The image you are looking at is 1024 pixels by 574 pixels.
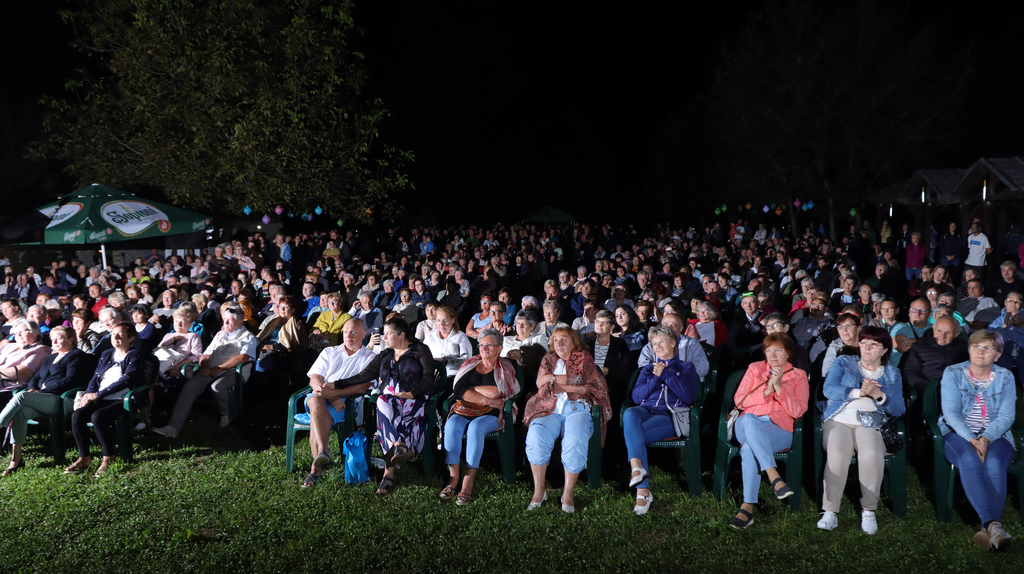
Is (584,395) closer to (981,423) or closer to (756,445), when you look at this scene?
(756,445)

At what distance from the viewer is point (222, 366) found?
20.0ft

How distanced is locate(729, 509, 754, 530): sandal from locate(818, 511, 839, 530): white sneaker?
351mm

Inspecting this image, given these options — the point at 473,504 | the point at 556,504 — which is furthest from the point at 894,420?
the point at 473,504

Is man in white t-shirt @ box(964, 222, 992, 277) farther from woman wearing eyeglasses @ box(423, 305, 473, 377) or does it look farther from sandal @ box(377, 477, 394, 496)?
sandal @ box(377, 477, 394, 496)

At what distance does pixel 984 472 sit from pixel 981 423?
0.98ft

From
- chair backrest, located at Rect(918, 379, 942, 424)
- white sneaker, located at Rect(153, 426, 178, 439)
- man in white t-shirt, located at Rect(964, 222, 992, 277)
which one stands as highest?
man in white t-shirt, located at Rect(964, 222, 992, 277)

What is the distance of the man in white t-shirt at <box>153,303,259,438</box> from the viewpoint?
232 inches

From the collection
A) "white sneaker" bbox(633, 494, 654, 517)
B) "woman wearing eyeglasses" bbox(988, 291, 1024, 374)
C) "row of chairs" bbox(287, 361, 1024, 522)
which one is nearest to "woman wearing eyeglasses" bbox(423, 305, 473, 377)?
"row of chairs" bbox(287, 361, 1024, 522)

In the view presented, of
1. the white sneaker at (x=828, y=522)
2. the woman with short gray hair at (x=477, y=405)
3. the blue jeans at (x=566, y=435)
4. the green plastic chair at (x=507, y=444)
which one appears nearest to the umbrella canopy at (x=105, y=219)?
the woman with short gray hair at (x=477, y=405)

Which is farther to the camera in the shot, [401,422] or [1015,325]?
[1015,325]

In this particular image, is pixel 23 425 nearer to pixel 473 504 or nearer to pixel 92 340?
pixel 92 340

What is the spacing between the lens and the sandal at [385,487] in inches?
178

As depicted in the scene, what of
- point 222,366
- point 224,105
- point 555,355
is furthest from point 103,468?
point 224,105

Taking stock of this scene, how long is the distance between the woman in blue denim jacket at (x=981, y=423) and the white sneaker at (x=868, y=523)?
1.58ft
